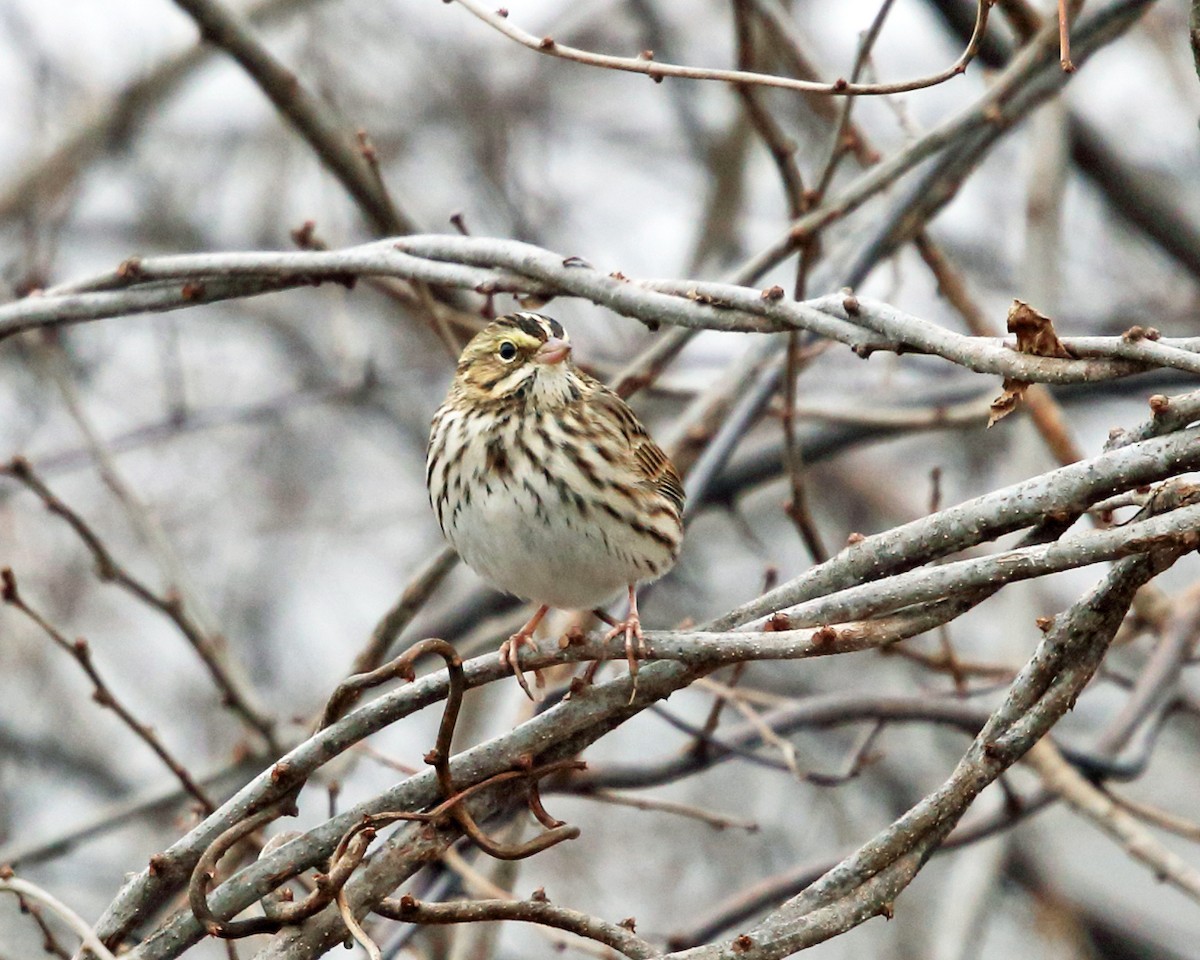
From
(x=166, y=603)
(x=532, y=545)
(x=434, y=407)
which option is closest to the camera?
(x=532, y=545)

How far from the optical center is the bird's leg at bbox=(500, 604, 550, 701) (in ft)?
7.80

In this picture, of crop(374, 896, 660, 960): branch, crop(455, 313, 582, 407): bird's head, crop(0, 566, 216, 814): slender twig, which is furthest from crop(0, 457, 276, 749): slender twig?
crop(374, 896, 660, 960): branch

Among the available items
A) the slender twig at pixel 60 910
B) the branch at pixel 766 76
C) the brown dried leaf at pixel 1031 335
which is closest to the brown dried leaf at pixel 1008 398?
the brown dried leaf at pixel 1031 335

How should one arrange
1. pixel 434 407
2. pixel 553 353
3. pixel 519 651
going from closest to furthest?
1. pixel 519 651
2. pixel 553 353
3. pixel 434 407

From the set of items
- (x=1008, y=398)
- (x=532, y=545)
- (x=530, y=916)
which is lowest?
(x=530, y=916)

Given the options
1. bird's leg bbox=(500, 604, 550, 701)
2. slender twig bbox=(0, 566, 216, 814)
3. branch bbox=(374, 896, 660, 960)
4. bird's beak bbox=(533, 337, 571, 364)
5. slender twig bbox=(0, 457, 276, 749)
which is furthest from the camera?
bird's beak bbox=(533, 337, 571, 364)

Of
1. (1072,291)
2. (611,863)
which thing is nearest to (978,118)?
(1072,291)

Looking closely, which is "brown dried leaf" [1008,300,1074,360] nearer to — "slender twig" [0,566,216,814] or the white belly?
the white belly

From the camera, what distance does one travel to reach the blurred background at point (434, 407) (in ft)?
23.2

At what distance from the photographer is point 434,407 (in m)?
8.40

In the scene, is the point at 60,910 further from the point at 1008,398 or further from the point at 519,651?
the point at 1008,398

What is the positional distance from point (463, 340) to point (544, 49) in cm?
301

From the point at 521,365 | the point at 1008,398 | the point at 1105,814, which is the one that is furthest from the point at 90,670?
the point at 1105,814

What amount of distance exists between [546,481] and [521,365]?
375mm
